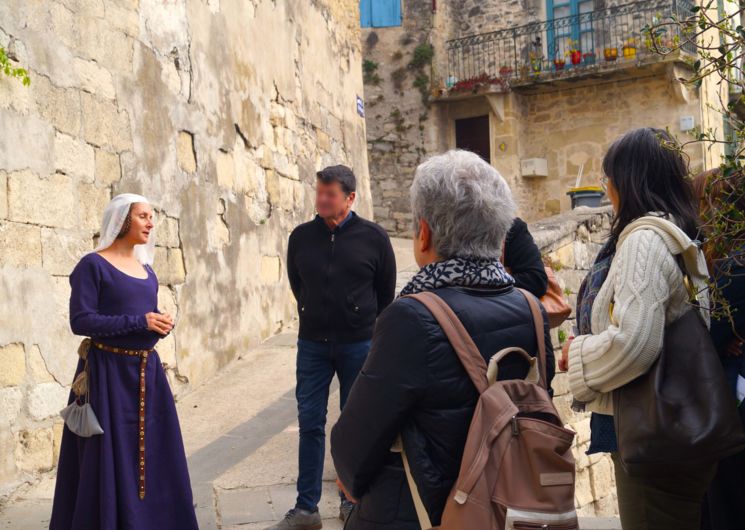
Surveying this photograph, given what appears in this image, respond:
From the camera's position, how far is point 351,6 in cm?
1100

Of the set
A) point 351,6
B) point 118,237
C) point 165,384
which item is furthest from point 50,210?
point 351,6

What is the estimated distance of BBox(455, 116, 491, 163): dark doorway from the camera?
16.3m

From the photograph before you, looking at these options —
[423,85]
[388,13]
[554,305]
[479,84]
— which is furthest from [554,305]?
[388,13]

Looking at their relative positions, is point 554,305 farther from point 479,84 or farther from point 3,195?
point 479,84

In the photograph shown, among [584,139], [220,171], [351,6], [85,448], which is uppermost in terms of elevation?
[351,6]

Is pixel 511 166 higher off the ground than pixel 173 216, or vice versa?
pixel 511 166

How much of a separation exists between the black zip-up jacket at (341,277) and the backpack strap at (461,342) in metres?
2.02

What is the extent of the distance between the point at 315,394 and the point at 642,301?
1956 mm

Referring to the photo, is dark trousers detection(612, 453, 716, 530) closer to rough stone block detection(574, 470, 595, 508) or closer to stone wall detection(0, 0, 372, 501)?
stone wall detection(0, 0, 372, 501)

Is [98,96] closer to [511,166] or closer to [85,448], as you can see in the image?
[85,448]

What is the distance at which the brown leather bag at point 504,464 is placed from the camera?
172cm

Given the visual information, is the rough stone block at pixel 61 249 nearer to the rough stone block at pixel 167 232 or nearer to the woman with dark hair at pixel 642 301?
the rough stone block at pixel 167 232

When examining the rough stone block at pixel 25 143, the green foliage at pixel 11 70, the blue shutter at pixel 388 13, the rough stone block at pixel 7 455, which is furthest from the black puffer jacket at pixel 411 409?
the blue shutter at pixel 388 13

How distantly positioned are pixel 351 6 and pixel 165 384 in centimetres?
846
